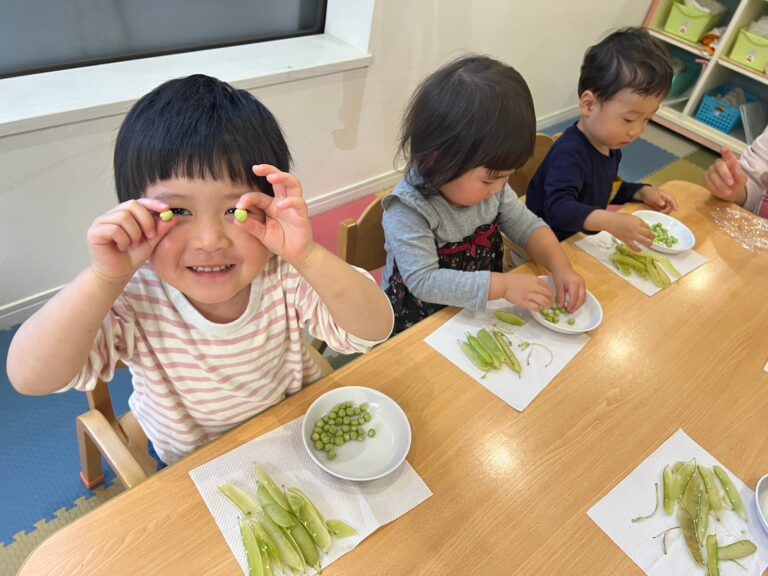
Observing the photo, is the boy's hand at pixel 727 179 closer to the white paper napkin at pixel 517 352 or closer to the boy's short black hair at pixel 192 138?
the white paper napkin at pixel 517 352

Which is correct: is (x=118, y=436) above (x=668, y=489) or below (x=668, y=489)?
below

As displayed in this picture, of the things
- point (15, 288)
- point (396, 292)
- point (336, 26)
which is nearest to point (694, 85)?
point (336, 26)

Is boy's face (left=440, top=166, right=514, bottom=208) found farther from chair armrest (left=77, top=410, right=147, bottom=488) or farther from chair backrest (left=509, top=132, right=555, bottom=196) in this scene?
chair armrest (left=77, top=410, right=147, bottom=488)

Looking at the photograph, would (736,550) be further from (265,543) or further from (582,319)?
(265,543)

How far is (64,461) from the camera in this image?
171cm

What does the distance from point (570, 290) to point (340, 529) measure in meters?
0.82

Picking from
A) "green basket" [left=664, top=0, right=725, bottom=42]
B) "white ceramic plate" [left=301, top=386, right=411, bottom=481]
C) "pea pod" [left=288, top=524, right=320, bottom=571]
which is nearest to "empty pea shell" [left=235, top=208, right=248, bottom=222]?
"white ceramic plate" [left=301, top=386, right=411, bottom=481]

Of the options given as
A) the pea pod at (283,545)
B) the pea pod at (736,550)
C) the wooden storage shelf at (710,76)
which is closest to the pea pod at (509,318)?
the pea pod at (736,550)

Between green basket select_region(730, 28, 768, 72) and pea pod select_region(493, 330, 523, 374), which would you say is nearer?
pea pod select_region(493, 330, 523, 374)

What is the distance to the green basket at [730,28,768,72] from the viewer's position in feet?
11.9

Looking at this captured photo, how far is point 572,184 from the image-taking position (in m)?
1.75

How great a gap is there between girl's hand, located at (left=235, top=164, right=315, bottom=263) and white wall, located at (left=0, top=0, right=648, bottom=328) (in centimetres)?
131

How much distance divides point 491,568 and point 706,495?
46cm

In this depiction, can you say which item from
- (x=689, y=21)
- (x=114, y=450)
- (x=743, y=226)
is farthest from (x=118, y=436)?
(x=689, y=21)
